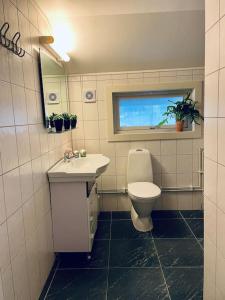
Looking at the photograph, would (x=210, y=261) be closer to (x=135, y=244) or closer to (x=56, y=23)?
(x=135, y=244)

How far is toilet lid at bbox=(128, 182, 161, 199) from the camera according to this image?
2.33m

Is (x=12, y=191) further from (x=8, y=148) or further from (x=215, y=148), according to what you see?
(x=215, y=148)

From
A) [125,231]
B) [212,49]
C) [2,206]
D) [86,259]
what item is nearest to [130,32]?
[212,49]

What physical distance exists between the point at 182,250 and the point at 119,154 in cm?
132

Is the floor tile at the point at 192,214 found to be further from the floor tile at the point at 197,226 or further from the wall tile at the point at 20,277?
the wall tile at the point at 20,277

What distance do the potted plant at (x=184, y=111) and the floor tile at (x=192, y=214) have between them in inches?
42.9

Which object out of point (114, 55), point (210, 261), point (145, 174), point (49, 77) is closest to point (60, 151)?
point (49, 77)

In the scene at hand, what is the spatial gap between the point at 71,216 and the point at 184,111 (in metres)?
1.79

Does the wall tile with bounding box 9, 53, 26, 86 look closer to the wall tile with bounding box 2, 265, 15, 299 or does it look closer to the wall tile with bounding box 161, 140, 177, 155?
the wall tile with bounding box 2, 265, 15, 299

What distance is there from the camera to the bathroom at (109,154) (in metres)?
1.20

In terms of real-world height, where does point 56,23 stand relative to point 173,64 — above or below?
above

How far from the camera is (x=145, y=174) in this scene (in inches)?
108

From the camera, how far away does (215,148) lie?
3.53 feet

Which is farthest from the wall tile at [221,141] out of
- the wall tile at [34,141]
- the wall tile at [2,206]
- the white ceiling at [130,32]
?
the white ceiling at [130,32]
